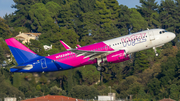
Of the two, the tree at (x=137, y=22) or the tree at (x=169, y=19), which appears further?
the tree at (x=169, y=19)

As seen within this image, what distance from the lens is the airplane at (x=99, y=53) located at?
52969 millimetres

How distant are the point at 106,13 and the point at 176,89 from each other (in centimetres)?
9769

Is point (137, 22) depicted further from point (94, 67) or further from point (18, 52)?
point (18, 52)

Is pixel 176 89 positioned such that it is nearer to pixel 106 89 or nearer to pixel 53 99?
pixel 106 89

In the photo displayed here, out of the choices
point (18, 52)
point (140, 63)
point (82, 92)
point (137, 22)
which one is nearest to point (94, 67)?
point (82, 92)

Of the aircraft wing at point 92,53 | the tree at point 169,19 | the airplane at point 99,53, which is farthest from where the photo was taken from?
the tree at point 169,19

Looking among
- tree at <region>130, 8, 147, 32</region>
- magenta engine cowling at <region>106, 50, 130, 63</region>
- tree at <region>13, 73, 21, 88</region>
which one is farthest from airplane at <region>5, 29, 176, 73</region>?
tree at <region>130, 8, 147, 32</region>

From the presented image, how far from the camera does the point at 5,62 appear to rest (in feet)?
397

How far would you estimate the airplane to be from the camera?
5297cm

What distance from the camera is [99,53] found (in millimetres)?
52625

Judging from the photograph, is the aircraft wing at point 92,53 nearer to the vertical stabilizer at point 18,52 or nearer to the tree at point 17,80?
the vertical stabilizer at point 18,52

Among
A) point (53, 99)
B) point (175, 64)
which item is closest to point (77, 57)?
point (53, 99)

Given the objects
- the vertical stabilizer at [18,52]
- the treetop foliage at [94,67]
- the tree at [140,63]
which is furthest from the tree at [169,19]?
the vertical stabilizer at [18,52]

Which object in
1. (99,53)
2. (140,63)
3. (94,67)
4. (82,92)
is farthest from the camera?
(140,63)
